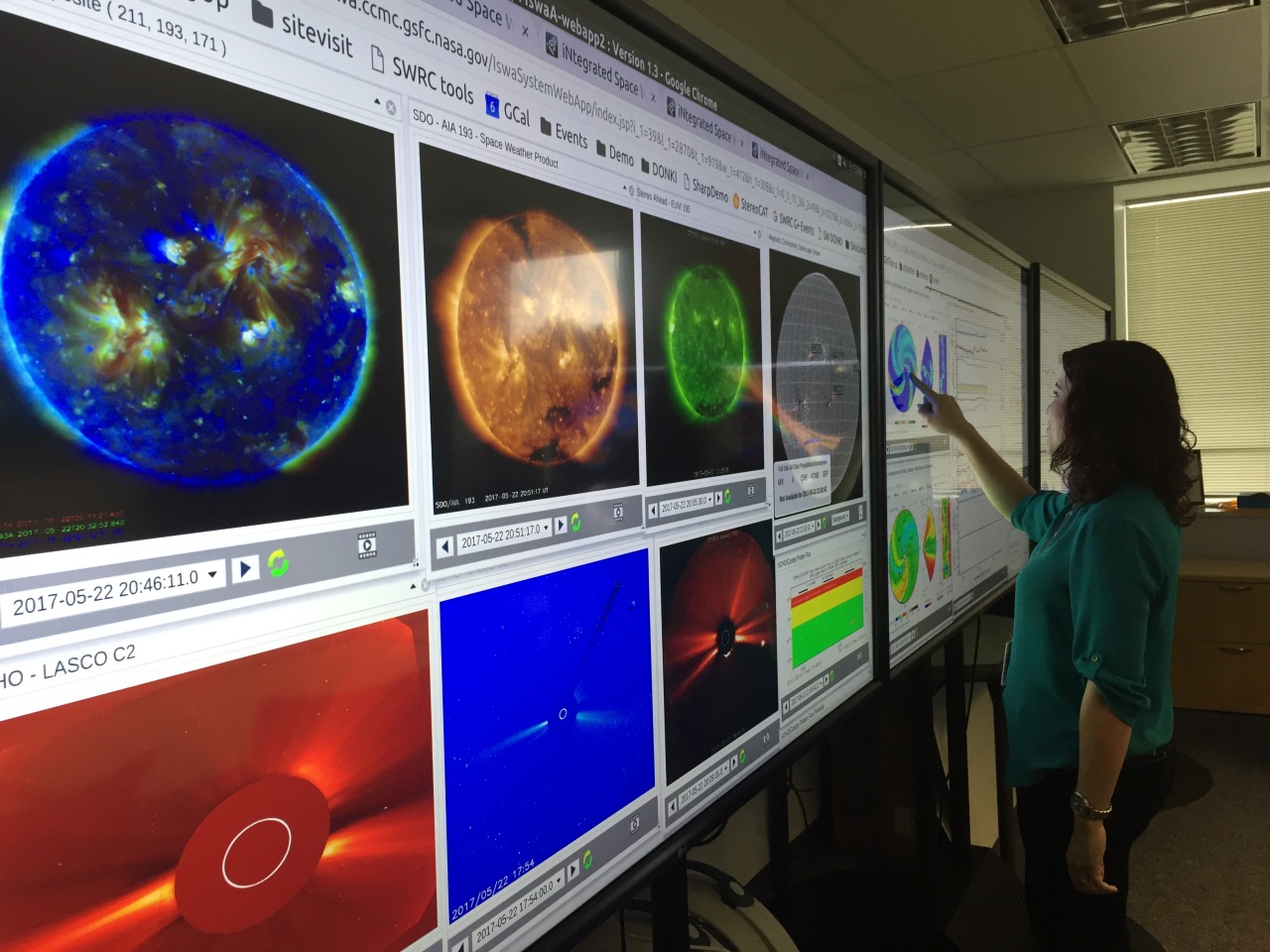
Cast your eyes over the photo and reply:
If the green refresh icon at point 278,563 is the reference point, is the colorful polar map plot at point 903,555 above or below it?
below

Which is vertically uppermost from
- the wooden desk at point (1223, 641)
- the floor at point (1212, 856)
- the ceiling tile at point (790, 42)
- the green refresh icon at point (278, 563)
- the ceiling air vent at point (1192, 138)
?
the ceiling air vent at point (1192, 138)

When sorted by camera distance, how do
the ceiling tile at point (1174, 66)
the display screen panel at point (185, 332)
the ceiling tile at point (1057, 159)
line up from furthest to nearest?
the ceiling tile at point (1057, 159) → the ceiling tile at point (1174, 66) → the display screen panel at point (185, 332)

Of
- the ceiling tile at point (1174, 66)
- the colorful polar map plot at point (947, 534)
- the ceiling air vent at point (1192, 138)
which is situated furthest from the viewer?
the ceiling air vent at point (1192, 138)

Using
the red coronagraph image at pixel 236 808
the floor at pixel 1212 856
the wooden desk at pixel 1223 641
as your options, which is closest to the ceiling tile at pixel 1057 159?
the wooden desk at pixel 1223 641

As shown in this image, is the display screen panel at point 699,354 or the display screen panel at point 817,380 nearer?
the display screen panel at point 699,354

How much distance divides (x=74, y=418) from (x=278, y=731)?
27cm

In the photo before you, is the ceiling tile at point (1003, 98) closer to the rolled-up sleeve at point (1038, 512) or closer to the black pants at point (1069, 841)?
the rolled-up sleeve at point (1038, 512)

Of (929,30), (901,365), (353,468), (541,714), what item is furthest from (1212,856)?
(353,468)

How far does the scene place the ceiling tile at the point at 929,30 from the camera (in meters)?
2.27

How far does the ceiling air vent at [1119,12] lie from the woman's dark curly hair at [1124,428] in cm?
121

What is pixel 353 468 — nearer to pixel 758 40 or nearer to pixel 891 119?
pixel 758 40

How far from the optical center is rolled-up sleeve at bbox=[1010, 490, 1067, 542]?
1.86 m

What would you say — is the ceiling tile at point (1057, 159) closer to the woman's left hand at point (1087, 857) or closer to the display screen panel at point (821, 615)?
the display screen panel at point (821, 615)

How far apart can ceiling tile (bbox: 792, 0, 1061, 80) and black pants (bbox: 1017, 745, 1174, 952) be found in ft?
6.00
